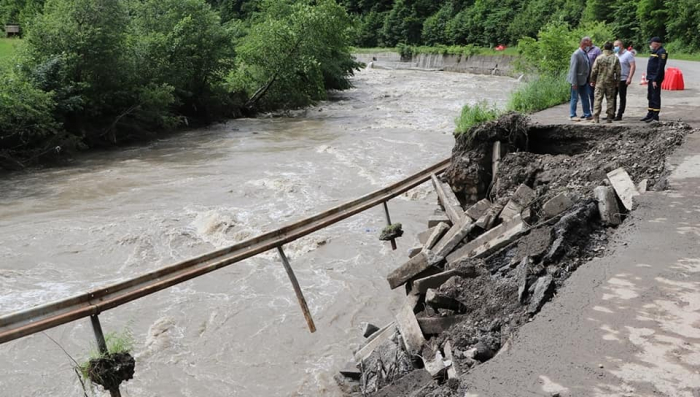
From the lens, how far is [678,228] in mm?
5809

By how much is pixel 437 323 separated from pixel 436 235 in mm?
2871

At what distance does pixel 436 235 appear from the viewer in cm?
845

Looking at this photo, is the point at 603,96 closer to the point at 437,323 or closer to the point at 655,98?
the point at 655,98

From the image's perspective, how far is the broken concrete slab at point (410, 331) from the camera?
5.65 m

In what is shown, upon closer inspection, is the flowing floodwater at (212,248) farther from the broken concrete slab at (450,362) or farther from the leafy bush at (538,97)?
the leafy bush at (538,97)

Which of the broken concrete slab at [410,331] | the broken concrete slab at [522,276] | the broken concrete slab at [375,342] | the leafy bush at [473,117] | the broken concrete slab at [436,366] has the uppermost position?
the leafy bush at [473,117]

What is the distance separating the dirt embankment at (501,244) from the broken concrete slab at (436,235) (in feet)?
0.06

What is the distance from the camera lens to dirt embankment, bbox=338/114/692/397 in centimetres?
489

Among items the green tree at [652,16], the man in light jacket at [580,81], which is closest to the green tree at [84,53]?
the man in light jacket at [580,81]

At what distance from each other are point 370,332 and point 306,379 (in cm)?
103

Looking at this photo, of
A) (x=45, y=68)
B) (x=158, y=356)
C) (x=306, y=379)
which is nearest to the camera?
(x=306, y=379)

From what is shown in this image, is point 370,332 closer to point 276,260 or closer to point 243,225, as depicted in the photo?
point 276,260

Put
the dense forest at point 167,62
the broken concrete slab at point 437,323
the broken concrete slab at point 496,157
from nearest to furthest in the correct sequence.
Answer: the broken concrete slab at point 437,323 < the broken concrete slab at point 496,157 < the dense forest at point 167,62

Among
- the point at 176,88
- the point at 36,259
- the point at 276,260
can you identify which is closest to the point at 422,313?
the point at 276,260
